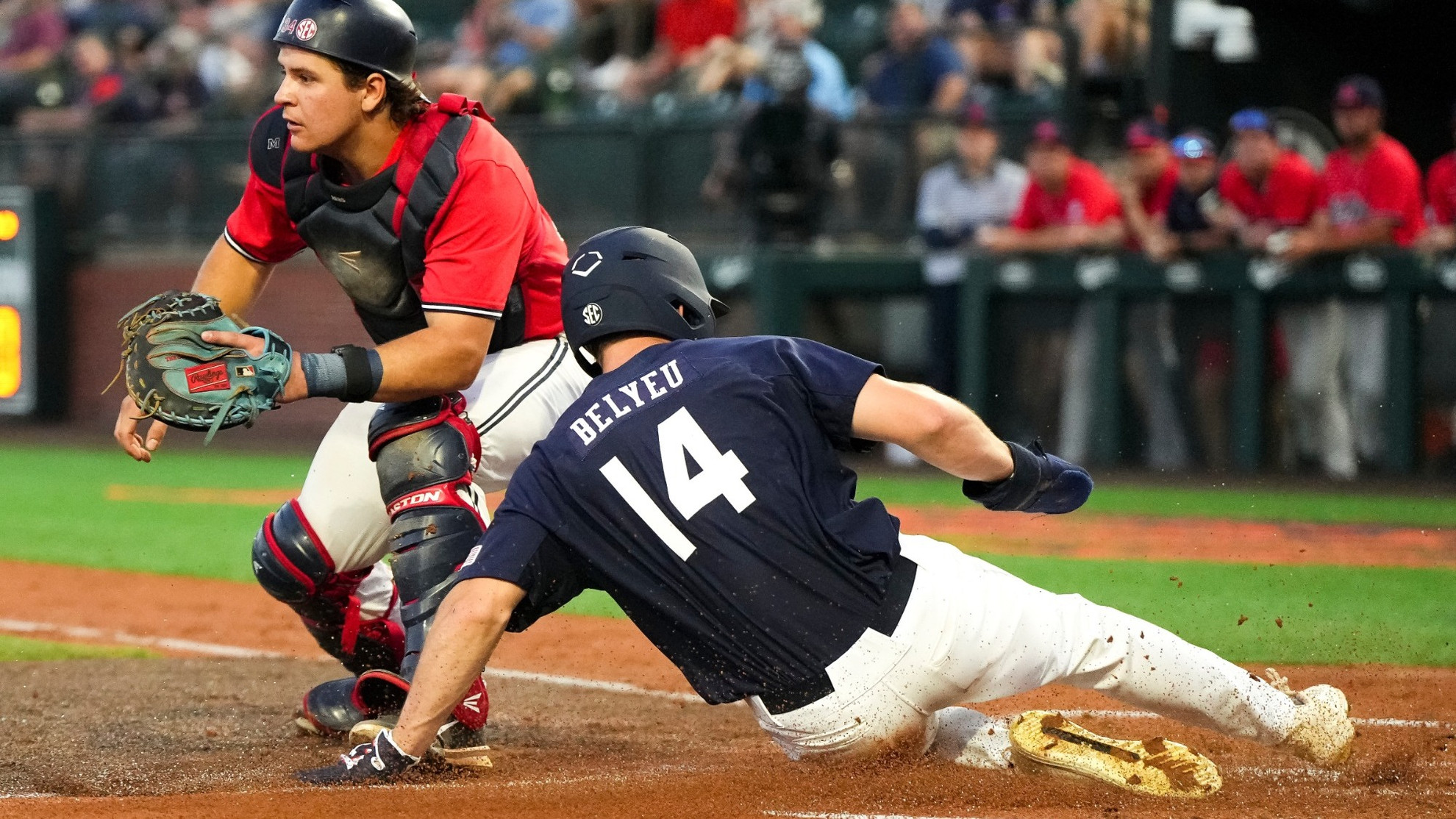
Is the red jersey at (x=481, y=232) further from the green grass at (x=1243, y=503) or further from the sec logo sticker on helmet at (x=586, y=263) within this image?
the green grass at (x=1243, y=503)

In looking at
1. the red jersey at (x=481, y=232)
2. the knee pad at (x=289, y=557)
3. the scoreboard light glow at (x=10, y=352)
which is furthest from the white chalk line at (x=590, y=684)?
the scoreboard light glow at (x=10, y=352)

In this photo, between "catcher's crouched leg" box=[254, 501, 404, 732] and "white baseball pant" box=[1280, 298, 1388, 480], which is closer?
"catcher's crouched leg" box=[254, 501, 404, 732]

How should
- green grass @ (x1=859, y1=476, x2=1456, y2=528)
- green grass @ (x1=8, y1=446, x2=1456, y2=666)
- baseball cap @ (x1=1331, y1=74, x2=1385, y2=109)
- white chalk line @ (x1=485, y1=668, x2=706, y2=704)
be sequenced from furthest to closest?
baseball cap @ (x1=1331, y1=74, x2=1385, y2=109)
green grass @ (x1=859, y1=476, x2=1456, y2=528)
green grass @ (x1=8, y1=446, x2=1456, y2=666)
white chalk line @ (x1=485, y1=668, x2=706, y2=704)

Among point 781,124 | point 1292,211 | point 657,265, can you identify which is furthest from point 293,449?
point 657,265

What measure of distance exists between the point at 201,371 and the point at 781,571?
58.5 inches

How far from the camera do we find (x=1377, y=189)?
409 inches

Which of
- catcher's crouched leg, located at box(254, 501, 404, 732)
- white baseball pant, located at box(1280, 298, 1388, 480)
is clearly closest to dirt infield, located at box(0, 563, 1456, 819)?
catcher's crouched leg, located at box(254, 501, 404, 732)

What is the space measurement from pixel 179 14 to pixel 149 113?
6.43 feet

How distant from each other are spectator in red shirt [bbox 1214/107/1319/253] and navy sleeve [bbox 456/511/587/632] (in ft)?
26.2

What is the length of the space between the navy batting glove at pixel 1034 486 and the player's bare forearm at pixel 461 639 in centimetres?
104

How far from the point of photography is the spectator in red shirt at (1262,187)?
35.2ft

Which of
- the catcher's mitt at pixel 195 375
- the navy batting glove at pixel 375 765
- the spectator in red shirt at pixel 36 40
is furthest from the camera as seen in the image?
the spectator in red shirt at pixel 36 40

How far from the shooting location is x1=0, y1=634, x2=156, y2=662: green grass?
6402 millimetres

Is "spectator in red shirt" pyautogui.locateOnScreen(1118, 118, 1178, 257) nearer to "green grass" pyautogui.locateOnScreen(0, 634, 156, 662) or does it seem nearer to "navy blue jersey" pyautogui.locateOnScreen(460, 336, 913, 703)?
"green grass" pyautogui.locateOnScreen(0, 634, 156, 662)
